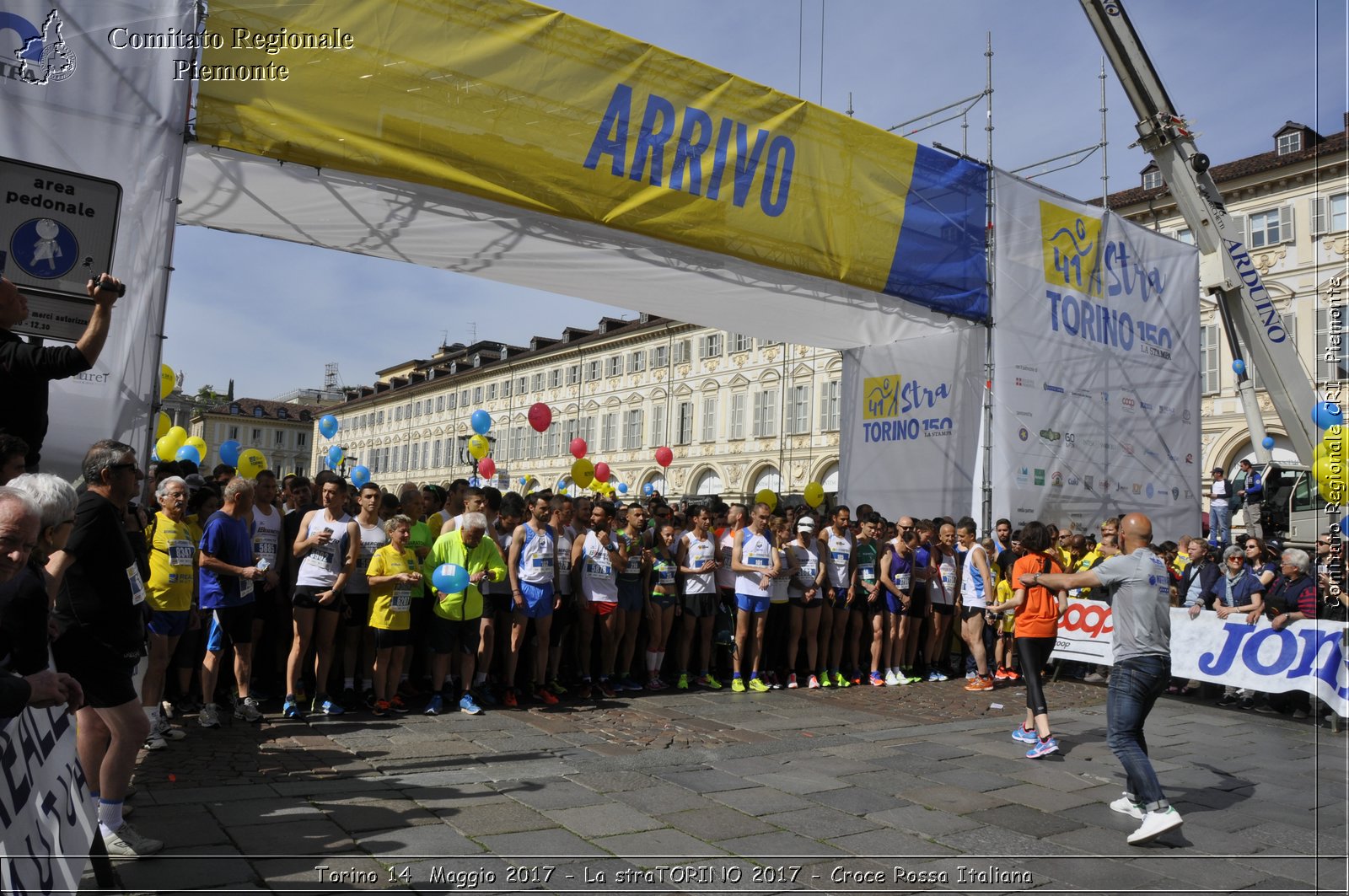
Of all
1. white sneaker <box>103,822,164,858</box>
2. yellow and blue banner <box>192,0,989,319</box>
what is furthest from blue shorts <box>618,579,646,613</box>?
white sneaker <box>103,822,164,858</box>

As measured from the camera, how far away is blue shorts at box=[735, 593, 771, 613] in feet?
30.7

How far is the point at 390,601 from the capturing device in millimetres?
7234

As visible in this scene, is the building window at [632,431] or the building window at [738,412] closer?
the building window at [738,412]

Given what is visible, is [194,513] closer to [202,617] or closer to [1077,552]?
[202,617]

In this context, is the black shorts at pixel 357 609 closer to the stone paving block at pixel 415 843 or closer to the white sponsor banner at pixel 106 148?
the white sponsor banner at pixel 106 148

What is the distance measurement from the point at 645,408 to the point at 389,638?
44115 millimetres

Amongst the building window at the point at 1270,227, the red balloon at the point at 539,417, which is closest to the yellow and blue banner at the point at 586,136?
the red balloon at the point at 539,417

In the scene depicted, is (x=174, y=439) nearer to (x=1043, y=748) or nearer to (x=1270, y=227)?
(x=1043, y=748)

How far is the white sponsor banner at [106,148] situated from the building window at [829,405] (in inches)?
1405

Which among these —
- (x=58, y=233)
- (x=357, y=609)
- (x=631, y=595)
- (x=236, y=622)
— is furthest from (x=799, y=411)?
(x=58, y=233)

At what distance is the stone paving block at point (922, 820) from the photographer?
15.8 ft

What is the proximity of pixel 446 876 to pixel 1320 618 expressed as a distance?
829 centimetres

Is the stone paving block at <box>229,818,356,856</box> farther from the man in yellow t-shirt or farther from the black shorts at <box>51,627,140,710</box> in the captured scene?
the man in yellow t-shirt

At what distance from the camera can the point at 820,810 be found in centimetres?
505
